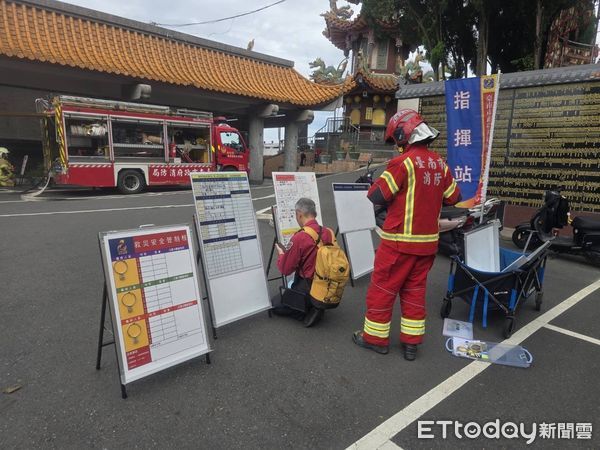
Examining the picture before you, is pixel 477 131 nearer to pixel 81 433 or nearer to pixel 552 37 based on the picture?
pixel 81 433

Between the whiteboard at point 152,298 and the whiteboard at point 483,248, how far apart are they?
2.88 m

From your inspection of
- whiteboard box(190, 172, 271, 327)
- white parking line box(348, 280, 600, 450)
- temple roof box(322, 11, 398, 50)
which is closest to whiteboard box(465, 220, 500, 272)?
white parking line box(348, 280, 600, 450)

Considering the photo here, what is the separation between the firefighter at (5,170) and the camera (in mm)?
11828

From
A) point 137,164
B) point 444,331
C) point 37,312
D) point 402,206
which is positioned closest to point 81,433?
point 37,312

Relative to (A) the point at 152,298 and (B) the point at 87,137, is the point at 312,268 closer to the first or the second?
(A) the point at 152,298

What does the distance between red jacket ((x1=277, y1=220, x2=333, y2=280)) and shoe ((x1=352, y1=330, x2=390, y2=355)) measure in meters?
0.67

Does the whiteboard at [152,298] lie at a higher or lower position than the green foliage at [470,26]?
lower

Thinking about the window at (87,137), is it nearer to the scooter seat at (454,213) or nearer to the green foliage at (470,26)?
the green foliage at (470,26)

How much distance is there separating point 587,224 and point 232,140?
11.6m

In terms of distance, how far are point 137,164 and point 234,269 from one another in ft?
32.5

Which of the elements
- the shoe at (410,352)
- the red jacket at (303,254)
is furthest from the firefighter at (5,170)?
the shoe at (410,352)

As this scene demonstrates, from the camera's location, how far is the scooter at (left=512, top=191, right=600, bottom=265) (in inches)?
227

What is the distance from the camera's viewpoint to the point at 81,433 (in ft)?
7.20

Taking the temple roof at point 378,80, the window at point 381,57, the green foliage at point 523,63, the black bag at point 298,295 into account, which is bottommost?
the black bag at point 298,295
